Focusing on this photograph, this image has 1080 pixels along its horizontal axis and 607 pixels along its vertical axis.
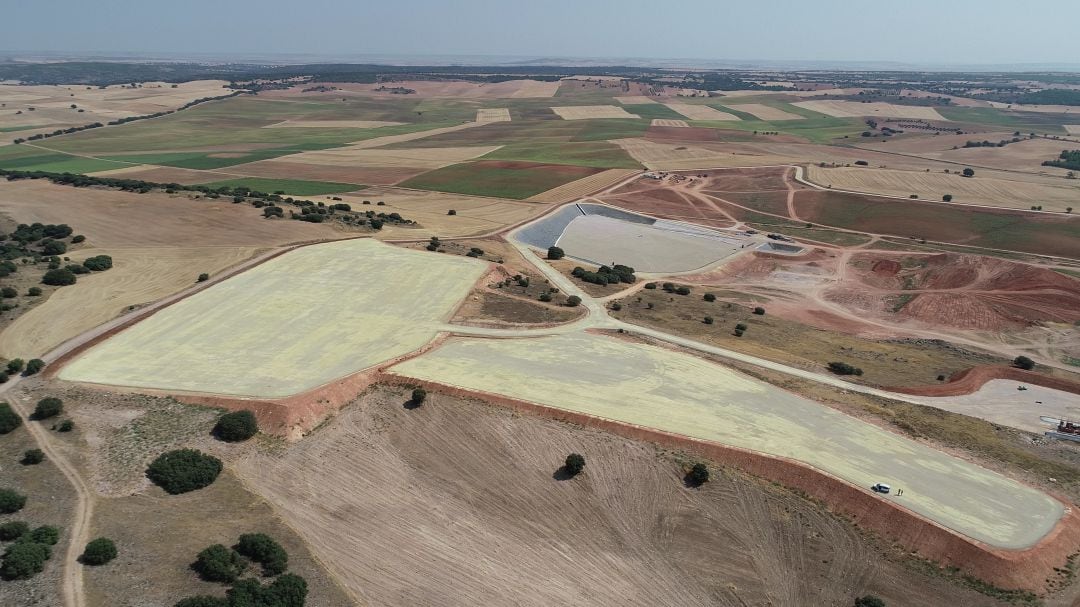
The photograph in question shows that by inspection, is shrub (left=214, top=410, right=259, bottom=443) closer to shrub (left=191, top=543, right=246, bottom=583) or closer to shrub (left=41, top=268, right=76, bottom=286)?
shrub (left=191, top=543, right=246, bottom=583)

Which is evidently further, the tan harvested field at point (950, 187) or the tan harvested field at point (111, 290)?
the tan harvested field at point (950, 187)

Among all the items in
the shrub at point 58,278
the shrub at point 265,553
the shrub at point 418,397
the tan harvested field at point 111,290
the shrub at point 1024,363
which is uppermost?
the shrub at point 58,278

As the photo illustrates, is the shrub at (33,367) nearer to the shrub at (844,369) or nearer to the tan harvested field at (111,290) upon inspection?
the tan harvested field at (111,290)

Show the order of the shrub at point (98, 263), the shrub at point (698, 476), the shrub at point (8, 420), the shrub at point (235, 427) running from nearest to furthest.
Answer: the shrub at point (698, 476) < the shrub at point (8, 420) < the shrub at point (235, 427) < the shrub at point (98, 263)

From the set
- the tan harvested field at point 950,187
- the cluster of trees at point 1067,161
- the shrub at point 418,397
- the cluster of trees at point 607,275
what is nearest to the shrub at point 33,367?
the shrub at point 418,397

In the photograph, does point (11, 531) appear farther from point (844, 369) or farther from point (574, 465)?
point (844, 369)

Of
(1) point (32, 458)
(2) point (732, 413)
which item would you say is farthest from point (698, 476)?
(1) point (32, 458)

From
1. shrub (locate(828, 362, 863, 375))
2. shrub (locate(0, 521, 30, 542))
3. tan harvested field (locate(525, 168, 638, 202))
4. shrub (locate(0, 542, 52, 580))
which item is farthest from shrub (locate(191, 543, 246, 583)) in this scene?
tan harvested field (locate(525, 168, 638, 202))
